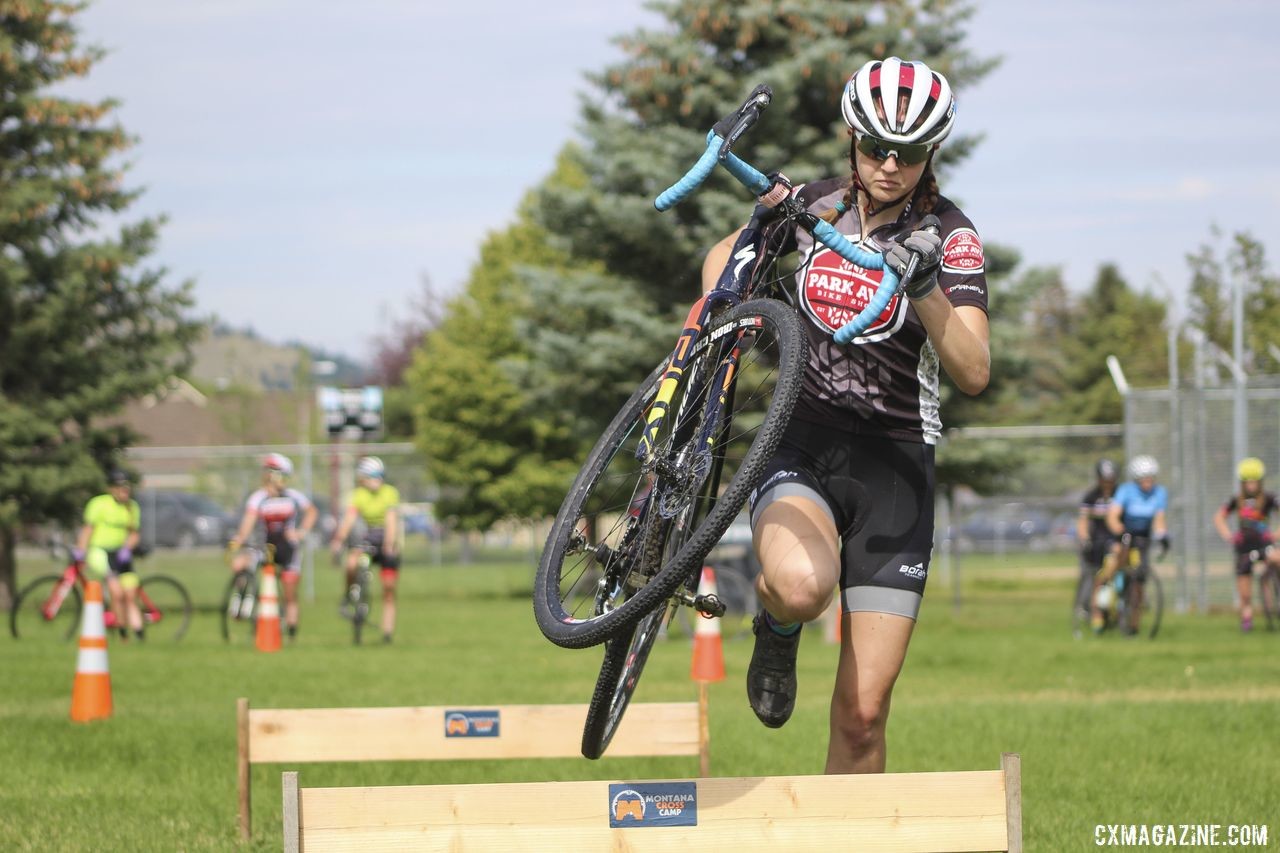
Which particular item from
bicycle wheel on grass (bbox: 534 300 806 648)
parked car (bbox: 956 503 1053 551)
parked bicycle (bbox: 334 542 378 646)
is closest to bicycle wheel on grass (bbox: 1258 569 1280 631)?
parked car (bbox: 956 503 1053 551)

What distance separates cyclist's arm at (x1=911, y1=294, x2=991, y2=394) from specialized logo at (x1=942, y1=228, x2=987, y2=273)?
15 centimetres

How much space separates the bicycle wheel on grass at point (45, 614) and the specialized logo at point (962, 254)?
56.1 feet

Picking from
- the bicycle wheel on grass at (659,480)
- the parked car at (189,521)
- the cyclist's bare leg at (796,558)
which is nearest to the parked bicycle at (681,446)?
the bicycle wheel on grass at (659,480)

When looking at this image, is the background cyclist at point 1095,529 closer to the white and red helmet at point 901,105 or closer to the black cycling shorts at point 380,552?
the black cycling shorts at point 380,552

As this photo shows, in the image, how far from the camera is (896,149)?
5445 millimetres

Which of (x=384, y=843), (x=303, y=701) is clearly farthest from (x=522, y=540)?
(x=384, y=843)

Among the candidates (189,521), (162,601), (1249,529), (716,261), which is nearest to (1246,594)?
(1249,529)

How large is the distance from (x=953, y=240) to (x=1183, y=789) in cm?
440

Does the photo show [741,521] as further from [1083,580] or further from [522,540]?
[522,540]

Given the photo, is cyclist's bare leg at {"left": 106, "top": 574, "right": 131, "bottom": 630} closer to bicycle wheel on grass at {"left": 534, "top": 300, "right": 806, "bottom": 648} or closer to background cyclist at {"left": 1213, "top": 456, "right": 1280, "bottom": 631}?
background cyclist at {"left": 1213, "top": 456, "right": 1280, "bottom": 631}

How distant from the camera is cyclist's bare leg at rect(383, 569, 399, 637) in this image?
1973cm

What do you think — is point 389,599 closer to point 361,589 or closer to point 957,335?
point 361,589

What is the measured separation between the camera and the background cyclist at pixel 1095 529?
70.7 feet

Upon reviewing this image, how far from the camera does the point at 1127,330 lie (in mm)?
65000
